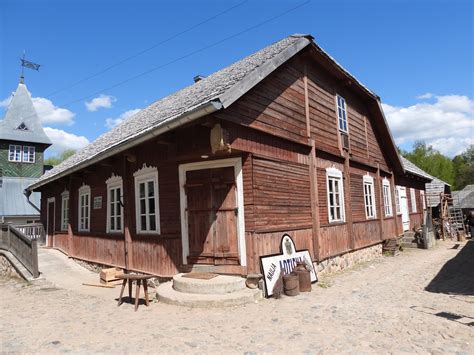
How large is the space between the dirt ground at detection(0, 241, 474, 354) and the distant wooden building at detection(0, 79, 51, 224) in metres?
22.0

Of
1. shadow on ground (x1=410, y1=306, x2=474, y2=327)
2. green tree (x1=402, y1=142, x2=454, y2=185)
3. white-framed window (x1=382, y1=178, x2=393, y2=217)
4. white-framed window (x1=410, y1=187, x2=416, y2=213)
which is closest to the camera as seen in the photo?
shadow on ground (x1=410, y1=306, x2=474, y2=327)

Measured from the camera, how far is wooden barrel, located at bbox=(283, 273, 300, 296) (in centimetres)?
768

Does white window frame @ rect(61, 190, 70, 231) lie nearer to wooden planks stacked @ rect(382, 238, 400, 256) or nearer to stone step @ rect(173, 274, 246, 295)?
stone step @ rect(173, 274, 246, 295)

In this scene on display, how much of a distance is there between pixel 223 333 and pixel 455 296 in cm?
494

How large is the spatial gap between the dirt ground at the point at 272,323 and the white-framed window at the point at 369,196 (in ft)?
17.4

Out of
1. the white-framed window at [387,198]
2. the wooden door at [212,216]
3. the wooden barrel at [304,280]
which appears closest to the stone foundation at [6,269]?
the wooden door at [212,216]

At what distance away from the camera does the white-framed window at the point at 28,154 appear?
31.4 meters

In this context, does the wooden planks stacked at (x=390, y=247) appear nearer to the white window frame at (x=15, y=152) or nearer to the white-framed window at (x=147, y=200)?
the white-framed window at (x=147, y=200)

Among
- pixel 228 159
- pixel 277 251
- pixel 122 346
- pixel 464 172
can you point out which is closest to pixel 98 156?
pixel 228 159

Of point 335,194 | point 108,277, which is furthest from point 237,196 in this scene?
point 335,194

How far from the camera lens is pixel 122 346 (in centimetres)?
487

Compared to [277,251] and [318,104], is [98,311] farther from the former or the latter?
[318,104]

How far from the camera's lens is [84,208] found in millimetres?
13273

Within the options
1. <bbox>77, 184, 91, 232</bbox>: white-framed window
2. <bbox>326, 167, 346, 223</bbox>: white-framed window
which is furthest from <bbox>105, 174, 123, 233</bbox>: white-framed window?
<bbox>326, 167, 346, 223</bbox>: white-framed window
